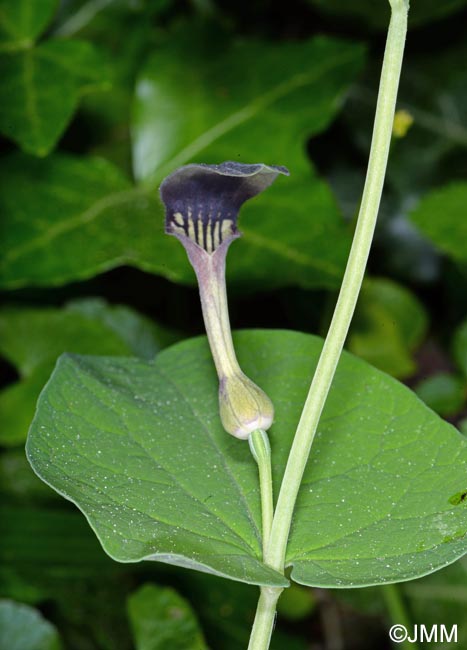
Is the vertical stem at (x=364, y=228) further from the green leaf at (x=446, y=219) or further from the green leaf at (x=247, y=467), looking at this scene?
the green leaf at (x=446, y=219)

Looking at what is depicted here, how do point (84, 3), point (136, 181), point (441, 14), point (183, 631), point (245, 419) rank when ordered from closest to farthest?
point (245, 419)
point (183, 631)
point (136, 181)
point (84, 3)
point (441, 14)

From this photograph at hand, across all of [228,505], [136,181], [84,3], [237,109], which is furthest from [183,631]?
[84,3]

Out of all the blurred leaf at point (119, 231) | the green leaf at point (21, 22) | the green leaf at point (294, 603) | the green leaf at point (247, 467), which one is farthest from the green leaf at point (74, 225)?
the green leaf at point (294, 603)

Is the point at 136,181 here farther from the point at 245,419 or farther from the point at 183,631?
the point at 245,419

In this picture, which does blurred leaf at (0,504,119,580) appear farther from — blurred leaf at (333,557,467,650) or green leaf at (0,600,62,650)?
blurred leaf at (333,557,467,650)

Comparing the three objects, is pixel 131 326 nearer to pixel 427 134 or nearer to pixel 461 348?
pixel 461 348

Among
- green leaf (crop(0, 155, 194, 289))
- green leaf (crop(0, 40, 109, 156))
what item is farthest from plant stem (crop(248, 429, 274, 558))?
green leaf (crop(0, 40, 109, 156))
